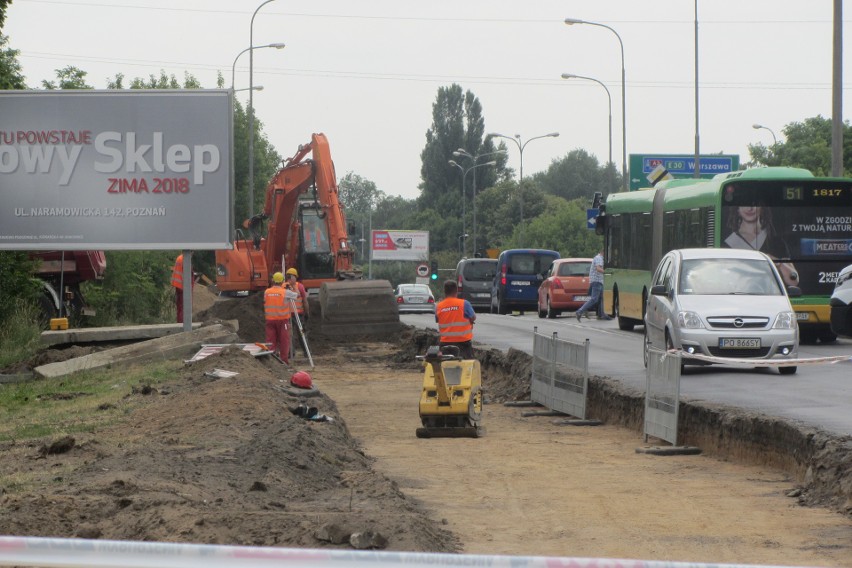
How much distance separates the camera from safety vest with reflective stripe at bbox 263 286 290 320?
23.2 m

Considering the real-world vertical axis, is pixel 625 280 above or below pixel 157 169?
below

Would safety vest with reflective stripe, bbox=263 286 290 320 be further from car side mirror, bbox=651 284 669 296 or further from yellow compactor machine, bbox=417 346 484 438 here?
yellow compactor machine, bbox=417 346 484 438

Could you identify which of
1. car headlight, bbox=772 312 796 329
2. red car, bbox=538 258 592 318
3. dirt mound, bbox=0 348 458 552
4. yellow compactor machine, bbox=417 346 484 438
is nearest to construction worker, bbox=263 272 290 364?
dirt mound, bbox=0 348 458 552

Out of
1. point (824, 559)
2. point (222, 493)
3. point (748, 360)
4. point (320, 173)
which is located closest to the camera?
point (824, 559)

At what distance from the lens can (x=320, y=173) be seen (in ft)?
97.8

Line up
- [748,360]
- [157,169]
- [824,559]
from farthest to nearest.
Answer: [157,169] → [748,360] → [824,559]

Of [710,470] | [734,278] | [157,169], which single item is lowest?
[710,470]

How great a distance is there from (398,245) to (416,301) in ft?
195

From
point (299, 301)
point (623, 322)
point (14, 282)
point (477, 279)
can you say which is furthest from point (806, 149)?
point (14, 282)

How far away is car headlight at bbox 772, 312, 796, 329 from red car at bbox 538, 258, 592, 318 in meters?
19.0

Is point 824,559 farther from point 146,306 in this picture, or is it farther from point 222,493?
point 146,306

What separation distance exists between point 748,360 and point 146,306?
71.9 feet

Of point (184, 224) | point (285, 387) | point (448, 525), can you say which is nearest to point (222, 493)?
point (448, 525)

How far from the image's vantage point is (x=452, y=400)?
585 inches
